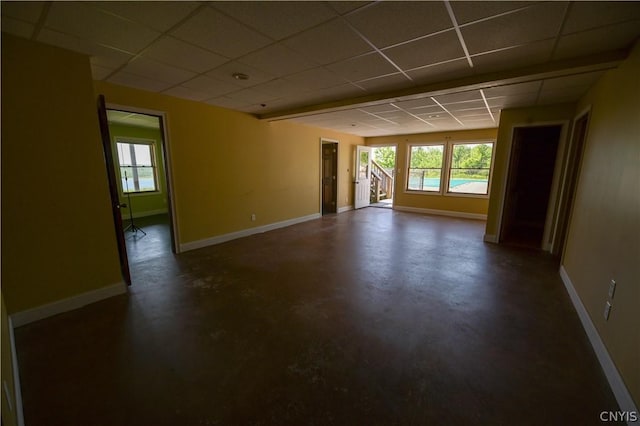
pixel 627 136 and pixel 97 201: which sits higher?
pixel 627 136

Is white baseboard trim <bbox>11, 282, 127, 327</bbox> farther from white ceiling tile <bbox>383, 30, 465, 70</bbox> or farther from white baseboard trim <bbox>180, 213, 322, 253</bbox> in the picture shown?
white ceiling tile <bbox>383, 30, 465, 70</bbox>

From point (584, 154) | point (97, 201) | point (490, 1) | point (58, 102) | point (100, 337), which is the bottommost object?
point (100, 337)

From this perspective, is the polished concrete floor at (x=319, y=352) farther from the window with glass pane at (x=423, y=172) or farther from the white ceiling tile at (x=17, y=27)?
the window with glass pane at (x=423, y=172)

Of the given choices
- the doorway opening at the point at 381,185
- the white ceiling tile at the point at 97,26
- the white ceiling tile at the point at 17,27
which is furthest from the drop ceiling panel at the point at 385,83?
the doorway opening at the point at 381,185

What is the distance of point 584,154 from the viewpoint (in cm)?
307

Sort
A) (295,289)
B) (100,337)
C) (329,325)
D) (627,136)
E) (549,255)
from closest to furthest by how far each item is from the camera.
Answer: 1. (627,136)
2. (100,337)
3. (329,325)
4. (295,289)
5. (549,255)

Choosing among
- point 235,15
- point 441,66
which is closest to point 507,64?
point 441,66

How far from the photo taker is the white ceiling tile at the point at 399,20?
1641mm

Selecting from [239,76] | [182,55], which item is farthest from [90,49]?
[239,76]

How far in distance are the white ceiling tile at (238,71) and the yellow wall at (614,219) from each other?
3.18 meters

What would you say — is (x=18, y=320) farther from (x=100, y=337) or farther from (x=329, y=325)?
(x=329, y=325)

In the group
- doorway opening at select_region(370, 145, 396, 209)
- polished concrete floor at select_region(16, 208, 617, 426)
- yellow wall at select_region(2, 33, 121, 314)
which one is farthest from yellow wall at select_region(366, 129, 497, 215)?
yellow wall at select_region(2, 33, 121, 314)

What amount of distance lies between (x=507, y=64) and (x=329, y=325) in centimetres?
305

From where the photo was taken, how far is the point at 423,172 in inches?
303
